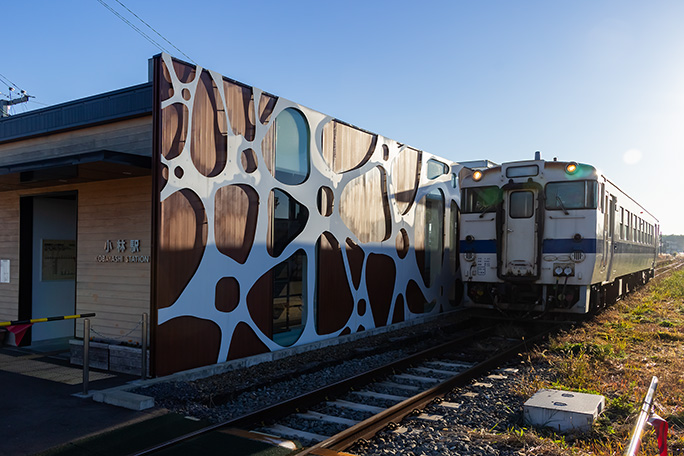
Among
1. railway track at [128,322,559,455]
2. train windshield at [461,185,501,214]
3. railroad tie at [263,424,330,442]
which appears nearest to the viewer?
railway track at [128,322,559,455]

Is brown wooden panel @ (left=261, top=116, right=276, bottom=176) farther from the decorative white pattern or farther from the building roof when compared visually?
the building roof

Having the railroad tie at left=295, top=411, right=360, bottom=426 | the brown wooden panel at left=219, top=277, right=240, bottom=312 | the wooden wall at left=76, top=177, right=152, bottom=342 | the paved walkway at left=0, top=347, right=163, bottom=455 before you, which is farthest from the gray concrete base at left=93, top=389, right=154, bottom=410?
the brown wooden panel at left=219, top=277, right=240, bottom=312

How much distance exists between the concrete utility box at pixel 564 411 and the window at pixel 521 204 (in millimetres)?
6525

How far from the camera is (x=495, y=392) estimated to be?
281 inches

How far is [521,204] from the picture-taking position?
1204 cm

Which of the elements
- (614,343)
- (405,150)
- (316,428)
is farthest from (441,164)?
(316,428)

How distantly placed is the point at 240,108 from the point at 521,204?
6.75 meters

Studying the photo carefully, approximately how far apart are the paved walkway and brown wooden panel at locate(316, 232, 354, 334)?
3.83 meters

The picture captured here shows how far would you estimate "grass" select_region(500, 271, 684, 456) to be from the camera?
5.14 meters

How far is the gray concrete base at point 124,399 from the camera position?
616cm

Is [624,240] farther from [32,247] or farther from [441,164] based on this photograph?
[32,247]

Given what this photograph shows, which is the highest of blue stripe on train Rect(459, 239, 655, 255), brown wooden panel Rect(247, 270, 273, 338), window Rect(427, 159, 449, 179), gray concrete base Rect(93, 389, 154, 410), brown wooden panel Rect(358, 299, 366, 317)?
window Rect(427, 159, 449, 179)

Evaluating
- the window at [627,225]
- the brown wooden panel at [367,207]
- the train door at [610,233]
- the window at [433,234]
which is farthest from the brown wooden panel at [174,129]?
the window at [627,225]

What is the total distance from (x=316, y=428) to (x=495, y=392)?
2658 mm
